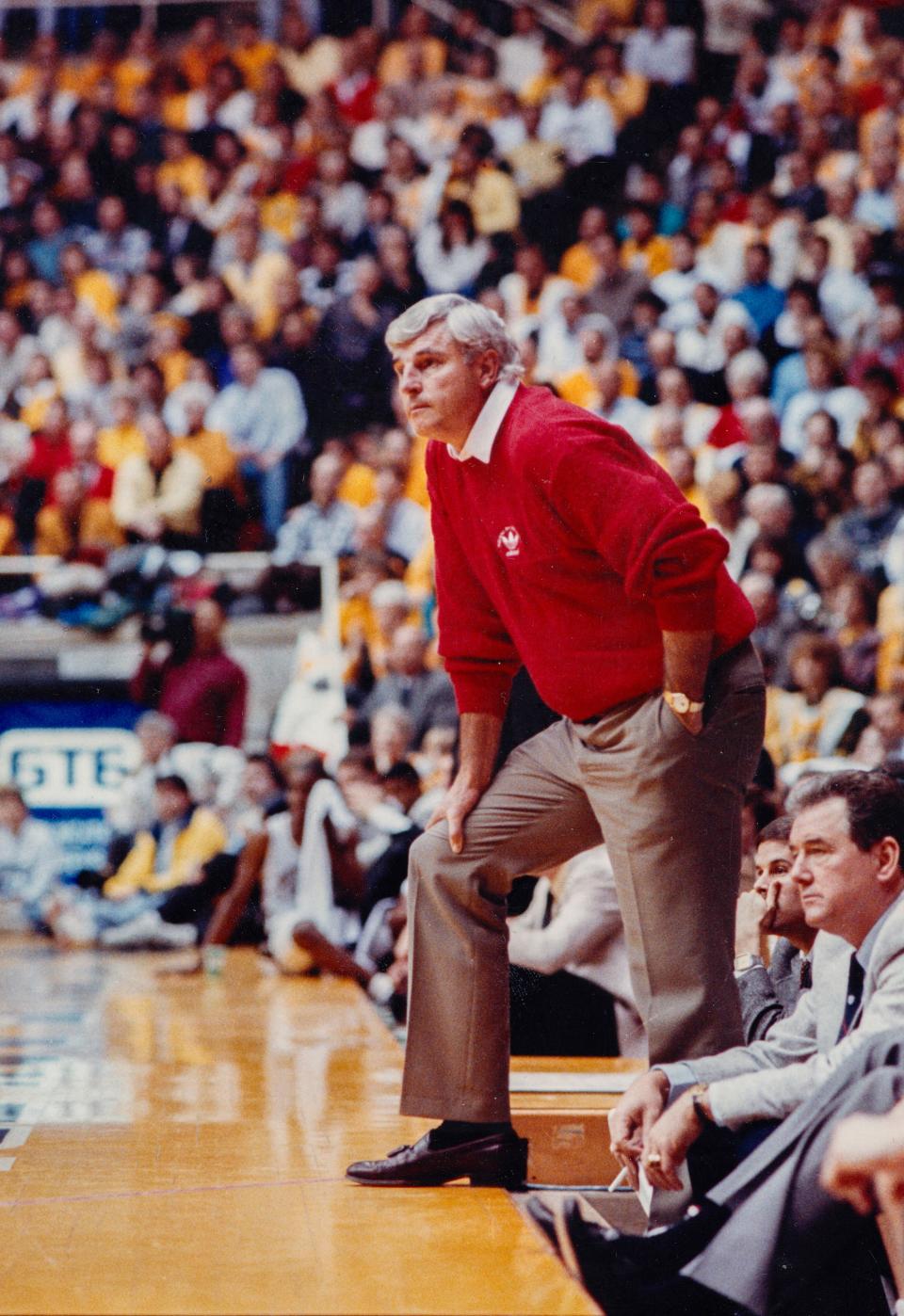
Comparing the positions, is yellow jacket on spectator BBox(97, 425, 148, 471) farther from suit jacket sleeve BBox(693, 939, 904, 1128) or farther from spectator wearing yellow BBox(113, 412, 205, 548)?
suit jacket sleeve BBox(693, 939, 904, 1128)

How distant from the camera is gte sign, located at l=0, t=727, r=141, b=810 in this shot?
10.1 metres

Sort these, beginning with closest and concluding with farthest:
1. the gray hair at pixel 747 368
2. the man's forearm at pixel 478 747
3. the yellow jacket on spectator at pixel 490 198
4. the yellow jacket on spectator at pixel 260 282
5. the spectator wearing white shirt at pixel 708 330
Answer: the man's forearm at pixel 478 747, the gray hair at pixel 747 368, the spectator wearing white shirt at pixel 708 330, the yellow jacket on spectator at pixel 490 198, the yellow jacket on spectator at pixel 260 282

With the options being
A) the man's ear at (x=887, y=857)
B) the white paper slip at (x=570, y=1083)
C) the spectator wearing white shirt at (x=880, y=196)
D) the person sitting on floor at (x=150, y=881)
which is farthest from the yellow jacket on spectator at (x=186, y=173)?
the man's ear at (x=887, y=857)

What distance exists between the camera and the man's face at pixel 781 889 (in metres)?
3.27

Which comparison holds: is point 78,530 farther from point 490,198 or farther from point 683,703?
point 683,703

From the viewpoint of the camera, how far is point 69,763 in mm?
10195

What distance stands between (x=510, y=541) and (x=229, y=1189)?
3.89 feet

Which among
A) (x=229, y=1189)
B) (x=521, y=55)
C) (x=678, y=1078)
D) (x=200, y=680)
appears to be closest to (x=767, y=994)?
(x=678, y=1078)

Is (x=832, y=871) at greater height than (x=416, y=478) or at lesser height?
lesser

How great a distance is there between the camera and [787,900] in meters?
3.28

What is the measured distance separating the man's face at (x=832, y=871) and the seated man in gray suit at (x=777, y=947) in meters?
0.58

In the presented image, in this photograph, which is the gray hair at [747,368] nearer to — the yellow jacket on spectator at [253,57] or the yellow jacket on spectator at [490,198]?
the yellow jacket on spectator at [490,198]

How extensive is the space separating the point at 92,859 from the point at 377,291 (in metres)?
3.72

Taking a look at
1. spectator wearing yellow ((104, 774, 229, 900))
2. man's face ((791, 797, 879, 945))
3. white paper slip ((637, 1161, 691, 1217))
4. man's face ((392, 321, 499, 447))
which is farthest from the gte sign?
man's face ((791, 797, 879, 945))
